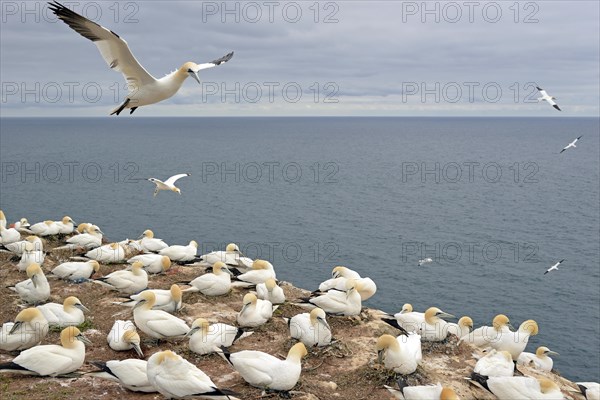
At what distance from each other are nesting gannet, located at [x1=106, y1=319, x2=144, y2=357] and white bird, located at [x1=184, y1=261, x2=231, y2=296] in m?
3.30

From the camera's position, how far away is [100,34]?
8.98m

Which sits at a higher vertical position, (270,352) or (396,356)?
(396,356)

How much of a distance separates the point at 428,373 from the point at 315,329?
248 centimetres

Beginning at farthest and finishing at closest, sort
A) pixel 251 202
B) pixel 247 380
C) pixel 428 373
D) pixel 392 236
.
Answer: pixel 251 202 < pixel 392 236 < pixel 428 373 < pixel 247 380

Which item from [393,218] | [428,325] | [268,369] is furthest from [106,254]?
[393,218]

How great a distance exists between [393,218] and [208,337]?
60967mm

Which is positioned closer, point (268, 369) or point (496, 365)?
point (268, 369)

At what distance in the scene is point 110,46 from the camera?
909 cm

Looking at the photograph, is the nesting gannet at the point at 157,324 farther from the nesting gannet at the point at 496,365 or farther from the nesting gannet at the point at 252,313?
the nesting gannet at the point at 496,365

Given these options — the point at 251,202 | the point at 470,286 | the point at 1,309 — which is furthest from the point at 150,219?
the point at 1,309

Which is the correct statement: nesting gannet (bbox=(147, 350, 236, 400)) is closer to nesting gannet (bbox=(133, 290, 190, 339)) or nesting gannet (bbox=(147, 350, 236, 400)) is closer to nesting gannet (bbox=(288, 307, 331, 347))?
nesting gannet (bbox=(133, 290, 190, 339))

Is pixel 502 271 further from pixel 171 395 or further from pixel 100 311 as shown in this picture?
pixel 171 395

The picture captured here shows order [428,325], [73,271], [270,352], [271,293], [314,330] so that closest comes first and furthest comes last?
[314,330] → [270,352] → [428,325] → [271,293] → [73,271]

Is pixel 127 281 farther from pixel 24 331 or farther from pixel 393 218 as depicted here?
pixel 393 218
